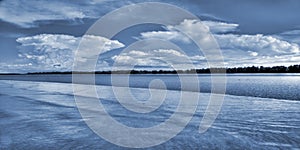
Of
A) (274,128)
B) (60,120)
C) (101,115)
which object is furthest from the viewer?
(101,115)

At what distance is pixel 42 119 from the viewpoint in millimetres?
11430

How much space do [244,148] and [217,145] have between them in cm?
70

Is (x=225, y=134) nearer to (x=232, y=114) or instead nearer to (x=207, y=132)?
(x=207, y=132)

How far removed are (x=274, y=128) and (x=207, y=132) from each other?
2.56m

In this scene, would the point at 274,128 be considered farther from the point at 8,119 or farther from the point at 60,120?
the point at 8,119

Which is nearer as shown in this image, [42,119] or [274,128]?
[274,128]

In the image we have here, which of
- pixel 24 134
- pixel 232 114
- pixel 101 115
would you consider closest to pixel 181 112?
pixel 232 114

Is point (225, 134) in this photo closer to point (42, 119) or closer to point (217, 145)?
point (217, 145)

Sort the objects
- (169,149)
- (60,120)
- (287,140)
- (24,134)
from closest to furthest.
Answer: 1. (169,149)
2. (287,140)
3. (24,134)
4. (60,120)

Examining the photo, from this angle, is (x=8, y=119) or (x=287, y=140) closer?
(x=287, y=140)

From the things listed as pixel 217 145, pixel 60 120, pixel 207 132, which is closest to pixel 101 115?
pixel 60 120

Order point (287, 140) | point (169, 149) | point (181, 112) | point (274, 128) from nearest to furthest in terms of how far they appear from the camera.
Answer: point (169, 149)
point (287, 140)
point (274, 128)
point (181, 112)

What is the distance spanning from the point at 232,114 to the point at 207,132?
4210 mm

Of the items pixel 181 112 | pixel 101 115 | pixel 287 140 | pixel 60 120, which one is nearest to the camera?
pixel 287 140
